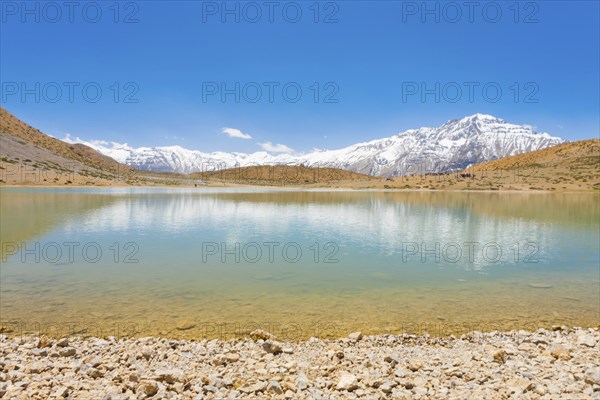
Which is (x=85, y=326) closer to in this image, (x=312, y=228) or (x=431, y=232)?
(x=312, y=228)

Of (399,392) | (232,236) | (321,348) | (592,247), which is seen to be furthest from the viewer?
(232,236)

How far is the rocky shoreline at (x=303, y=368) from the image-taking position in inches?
259

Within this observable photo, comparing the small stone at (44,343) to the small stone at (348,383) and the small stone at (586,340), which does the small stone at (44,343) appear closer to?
the small stone at (348,383)

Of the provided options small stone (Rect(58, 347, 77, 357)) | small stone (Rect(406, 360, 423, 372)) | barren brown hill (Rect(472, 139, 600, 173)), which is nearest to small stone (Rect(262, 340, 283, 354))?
small stone (Rect(406, 360, 423, 372))

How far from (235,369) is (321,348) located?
7.67 ft

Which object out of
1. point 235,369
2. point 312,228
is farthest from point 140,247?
point 235,369

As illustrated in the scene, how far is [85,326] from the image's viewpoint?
10.5 m

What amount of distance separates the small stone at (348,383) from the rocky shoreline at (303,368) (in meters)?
0.02

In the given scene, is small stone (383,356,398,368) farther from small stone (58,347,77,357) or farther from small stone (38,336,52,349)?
small stone (38,336,52,349)

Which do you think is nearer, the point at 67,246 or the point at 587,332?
the point at 587,332

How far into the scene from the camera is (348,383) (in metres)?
6.79

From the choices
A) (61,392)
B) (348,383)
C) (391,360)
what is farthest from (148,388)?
(391,360)

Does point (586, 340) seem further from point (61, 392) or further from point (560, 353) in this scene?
point (61, 392)

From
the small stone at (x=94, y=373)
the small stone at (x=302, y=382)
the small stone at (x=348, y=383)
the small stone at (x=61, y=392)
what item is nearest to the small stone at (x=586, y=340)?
the small stone at (x=348, y=383)
